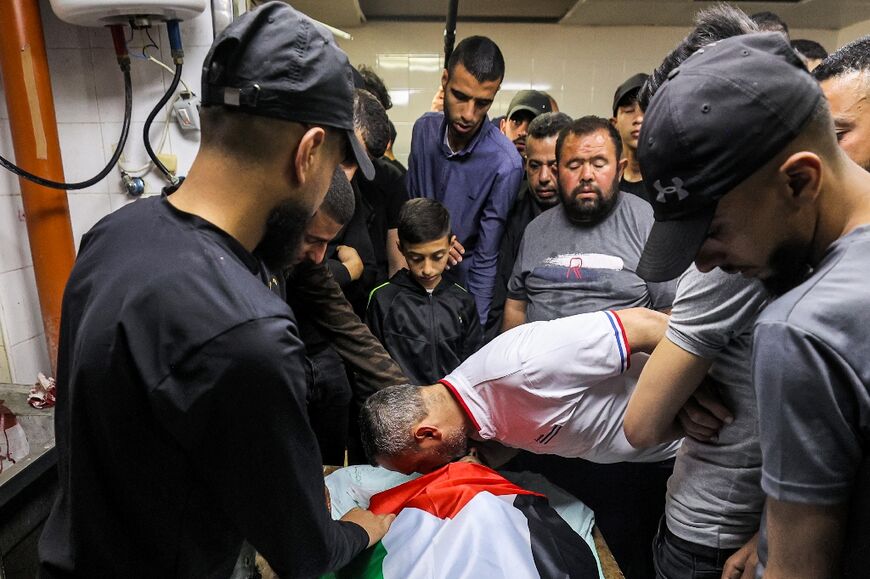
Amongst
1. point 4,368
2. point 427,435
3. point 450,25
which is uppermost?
point 450,25

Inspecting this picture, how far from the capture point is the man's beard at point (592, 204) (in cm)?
181

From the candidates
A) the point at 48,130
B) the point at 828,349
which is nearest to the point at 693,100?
the point at 828,349

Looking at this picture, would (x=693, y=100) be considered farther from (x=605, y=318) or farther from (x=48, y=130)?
(x=48, y=130)

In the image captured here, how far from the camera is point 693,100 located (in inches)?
24.5

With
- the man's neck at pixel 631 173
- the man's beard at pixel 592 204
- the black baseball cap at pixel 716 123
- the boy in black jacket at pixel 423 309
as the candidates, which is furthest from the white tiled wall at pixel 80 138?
the black baseball cap at pixel 716 123

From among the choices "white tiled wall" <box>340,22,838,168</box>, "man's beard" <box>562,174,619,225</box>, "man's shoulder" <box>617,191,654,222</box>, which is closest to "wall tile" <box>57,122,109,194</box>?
"man's beard" <box>562,174,619,225</box>

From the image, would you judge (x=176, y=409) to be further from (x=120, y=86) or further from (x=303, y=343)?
(x=120, y=86)

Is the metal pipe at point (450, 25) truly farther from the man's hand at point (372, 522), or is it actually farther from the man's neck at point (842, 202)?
the man's neck at point (842, 202)

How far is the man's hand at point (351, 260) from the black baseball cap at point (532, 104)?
1574 millimetres

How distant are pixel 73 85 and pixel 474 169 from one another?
56.8 inches

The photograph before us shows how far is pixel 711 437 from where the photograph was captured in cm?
98

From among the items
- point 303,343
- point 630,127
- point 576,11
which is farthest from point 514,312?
point 576,11

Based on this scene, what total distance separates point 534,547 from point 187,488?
721mm

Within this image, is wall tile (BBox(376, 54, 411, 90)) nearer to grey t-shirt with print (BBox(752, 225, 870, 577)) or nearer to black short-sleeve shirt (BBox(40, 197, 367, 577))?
black short-sleeve shirt (BBox(40, 197, 367, 577))
